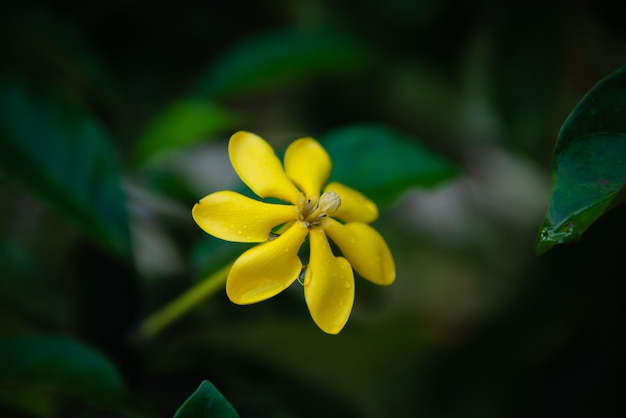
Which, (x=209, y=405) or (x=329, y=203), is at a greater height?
(x=329, y=203)

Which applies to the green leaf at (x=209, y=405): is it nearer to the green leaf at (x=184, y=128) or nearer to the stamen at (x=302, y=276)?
the stamen at (x=302, y=276)

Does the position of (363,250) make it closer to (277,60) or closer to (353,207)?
(353,207)

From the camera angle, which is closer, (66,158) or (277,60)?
(66,158)

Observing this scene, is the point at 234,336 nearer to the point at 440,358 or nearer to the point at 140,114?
the point at 440,358

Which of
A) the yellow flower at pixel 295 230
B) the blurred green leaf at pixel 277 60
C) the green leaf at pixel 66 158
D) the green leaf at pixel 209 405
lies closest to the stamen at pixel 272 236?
the yellow flower at pixel 295 230

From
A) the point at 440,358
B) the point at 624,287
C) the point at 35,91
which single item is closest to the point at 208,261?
the point at 35,91

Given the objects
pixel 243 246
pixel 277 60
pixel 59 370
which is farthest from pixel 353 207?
pixel 277 60

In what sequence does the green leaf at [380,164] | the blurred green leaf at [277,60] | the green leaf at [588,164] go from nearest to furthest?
the green leaf at [588,164], the green leaf at [380,164], the blurred green leaf at [277,60]
